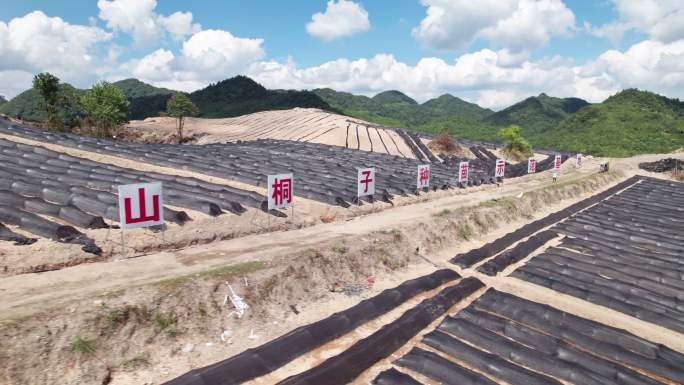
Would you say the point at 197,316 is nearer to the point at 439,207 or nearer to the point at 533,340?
the point at 533,340

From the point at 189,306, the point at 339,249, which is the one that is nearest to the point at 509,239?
the point at 339,249

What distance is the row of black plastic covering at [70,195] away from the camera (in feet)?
32.5

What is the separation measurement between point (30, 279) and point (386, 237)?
9.10 m

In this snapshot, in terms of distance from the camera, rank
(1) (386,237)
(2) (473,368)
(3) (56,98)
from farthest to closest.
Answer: (3) (56,98) → (1) (386,237) → (2) (473,368)

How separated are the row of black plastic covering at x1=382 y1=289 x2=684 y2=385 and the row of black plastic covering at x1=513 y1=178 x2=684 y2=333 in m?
2.34

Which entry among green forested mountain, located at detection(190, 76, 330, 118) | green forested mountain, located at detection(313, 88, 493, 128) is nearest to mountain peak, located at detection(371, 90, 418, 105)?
green forested mountain, located at detection(313, 88, 493, 128)

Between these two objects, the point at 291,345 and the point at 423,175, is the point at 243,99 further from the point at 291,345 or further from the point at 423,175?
the point at 291,345

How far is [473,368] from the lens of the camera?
7.27 metres

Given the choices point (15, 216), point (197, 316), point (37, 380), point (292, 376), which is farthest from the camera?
point (15, 216)

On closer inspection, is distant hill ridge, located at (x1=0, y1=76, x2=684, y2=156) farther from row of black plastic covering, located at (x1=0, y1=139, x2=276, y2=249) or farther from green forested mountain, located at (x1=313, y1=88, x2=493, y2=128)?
row of black plastic covering, located at (x1=0, y1=139, x2=276, y2=249)

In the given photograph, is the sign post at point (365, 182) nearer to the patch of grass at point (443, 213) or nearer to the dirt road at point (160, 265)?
the dirt road at point (160, 265)

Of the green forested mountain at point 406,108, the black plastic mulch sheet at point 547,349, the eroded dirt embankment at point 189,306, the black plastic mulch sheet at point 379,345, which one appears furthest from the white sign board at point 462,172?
the green forested mountain at point 406,108

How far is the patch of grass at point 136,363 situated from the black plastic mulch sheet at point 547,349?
5147 millimetres

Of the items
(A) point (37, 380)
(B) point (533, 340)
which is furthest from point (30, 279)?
(B) point (533, 340)
